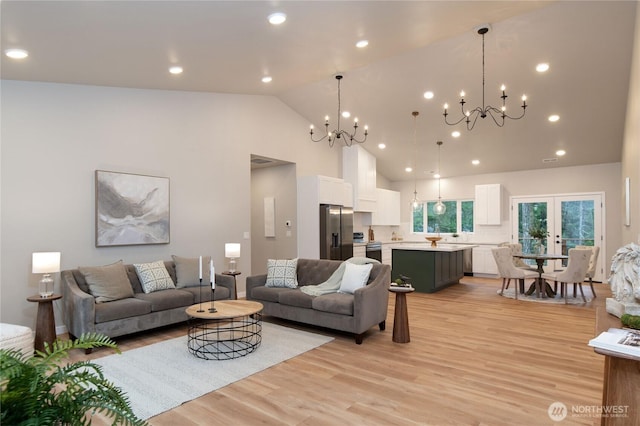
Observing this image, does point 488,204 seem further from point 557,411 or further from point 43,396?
point 43,396

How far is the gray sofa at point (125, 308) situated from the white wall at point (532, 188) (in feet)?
23.2

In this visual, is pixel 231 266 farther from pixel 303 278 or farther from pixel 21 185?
pixel 21 185

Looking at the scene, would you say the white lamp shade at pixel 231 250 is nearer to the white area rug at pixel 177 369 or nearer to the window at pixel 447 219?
the white area rug at pixel 177 369

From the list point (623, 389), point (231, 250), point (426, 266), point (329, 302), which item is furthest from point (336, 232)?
point (623, 389)

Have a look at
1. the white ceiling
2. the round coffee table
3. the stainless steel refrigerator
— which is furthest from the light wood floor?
the white ceiling

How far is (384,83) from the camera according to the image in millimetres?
6398

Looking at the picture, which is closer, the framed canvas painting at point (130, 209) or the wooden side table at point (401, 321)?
the wooden side table at point (401, 321)

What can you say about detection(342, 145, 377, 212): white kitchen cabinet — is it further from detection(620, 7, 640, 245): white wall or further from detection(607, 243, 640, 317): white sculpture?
detection(607, 243, 640, 317): white sculpture

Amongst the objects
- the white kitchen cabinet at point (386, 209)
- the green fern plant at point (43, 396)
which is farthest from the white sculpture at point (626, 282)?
the white kitchen cabinet at point (386, 209)

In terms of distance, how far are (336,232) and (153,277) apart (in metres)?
3.87

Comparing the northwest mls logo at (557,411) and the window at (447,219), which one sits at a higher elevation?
the window at (447,219)

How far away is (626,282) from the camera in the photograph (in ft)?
6.63

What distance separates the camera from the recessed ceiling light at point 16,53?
3.52 m

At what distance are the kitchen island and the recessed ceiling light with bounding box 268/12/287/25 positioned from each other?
5034 mm
